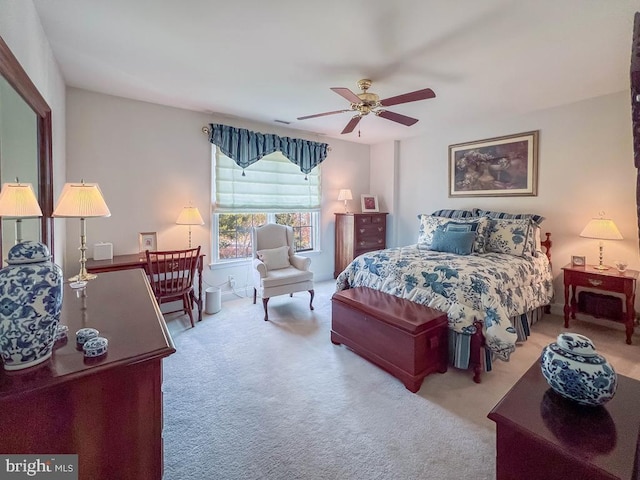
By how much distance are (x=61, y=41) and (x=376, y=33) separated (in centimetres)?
231

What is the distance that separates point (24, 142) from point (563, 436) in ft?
9.52

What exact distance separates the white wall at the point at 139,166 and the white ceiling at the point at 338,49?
0.77ft

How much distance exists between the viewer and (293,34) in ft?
6.88

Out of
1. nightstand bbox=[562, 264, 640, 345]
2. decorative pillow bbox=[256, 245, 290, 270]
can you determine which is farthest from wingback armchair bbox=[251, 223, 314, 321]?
nightstand bbox=[562, 264, 640, 345]

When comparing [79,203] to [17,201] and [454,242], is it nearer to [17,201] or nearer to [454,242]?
[17,201]

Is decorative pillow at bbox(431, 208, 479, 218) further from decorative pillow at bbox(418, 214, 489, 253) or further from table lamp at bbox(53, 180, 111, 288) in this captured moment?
table lamp at bbox(53, 180, 111, 288)

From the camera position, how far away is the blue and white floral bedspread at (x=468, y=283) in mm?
2244

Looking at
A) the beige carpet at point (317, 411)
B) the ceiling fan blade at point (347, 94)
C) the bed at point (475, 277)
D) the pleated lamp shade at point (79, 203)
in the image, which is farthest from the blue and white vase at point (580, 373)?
the pleated lamp shade at point (79, 203)

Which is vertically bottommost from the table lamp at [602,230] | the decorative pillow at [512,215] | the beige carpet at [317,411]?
the beige carpet at [317,411]

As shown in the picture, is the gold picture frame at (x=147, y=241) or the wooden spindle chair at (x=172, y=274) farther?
the gold picture frame at (x=147, y=241)

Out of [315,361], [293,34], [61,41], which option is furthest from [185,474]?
[61,41]

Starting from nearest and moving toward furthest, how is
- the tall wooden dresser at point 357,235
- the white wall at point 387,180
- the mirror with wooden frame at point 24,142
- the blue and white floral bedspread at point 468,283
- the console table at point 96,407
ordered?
the console table at point 96,407, the mirror with wooden frame at point 24,142, the blue and white floral bedspread at point 468,283, the tall wooden dresser at point 357,235, the white wall at point 387,180

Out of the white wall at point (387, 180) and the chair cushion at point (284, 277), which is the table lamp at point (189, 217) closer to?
the chair cushion at point (284, 277)

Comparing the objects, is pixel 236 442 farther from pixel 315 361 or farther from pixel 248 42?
pixel 248 42
